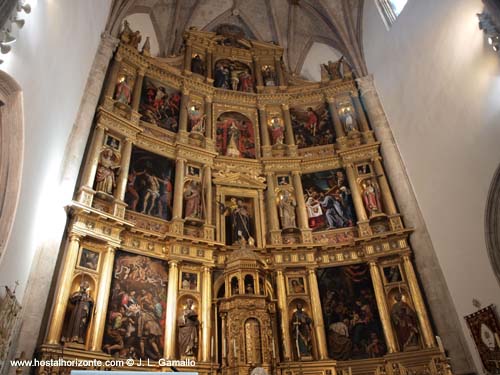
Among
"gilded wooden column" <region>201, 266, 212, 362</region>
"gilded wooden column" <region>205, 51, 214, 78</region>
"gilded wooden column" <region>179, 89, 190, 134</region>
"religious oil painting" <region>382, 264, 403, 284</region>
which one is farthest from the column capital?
"gilded wooden column" <region>205, 51, 214, 78</region>

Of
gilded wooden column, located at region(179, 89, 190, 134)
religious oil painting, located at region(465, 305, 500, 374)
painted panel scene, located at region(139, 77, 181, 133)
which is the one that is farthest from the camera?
gilded wooden column, located at region(179, 89, 190, 134)

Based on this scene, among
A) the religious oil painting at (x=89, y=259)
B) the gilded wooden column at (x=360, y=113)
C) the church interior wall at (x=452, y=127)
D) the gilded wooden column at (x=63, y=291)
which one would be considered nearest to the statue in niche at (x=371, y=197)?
the church interior wall at (x=452, y=127)

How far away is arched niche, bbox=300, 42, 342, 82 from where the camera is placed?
22.8 m

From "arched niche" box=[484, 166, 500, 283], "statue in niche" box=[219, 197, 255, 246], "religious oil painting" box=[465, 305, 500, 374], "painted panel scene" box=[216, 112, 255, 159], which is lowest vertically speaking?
"religious oil painting" box=[465, 305, 500, 374]

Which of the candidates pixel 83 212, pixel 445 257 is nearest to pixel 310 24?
pixel 445 257

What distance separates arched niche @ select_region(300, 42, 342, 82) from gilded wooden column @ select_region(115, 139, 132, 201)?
1263 centimetres

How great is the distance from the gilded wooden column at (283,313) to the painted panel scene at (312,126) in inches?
256

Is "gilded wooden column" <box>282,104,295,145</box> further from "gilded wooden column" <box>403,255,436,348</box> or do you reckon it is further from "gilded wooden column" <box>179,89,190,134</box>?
"gilded wooden column" <box>403,255,436,348</box>

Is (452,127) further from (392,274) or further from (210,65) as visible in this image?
(210,65)

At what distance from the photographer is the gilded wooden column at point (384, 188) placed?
14863 mm

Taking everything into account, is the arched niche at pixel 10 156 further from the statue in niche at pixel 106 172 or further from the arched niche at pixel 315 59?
the arched niche at pixel 315 59

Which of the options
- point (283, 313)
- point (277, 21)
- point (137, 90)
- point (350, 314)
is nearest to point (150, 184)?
point (137, 90)

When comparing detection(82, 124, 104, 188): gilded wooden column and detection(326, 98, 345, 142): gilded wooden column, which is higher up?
detection(326, 98, 345, 142): gilded wooden column

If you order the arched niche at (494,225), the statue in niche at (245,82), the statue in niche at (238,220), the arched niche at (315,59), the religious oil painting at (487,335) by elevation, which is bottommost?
the religious oil painting at (487,335)
